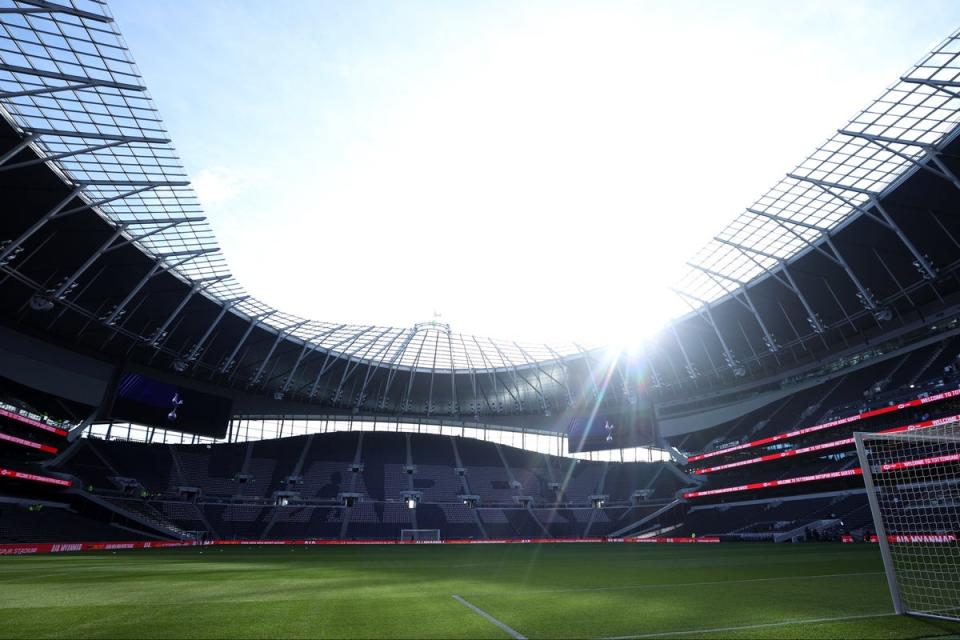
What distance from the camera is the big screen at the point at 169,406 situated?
52188mm

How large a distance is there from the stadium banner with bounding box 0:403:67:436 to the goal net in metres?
33.5

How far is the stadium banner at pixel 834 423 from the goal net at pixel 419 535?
31.4 meters

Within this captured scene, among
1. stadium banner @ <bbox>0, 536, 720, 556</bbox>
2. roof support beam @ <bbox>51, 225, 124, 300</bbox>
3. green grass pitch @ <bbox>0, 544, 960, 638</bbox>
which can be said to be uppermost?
roof support beam @ <bbox>51, 225, 124, 300</bbox>

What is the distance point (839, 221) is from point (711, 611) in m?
41.2

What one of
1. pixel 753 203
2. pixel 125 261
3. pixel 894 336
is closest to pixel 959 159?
pixel 753 203

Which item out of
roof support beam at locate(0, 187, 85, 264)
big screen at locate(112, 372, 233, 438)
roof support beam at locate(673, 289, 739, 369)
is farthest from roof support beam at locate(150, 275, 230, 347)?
roof support beam at locate(673, 289, 739, 369)

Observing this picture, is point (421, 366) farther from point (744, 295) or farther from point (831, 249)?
point (831, 249)

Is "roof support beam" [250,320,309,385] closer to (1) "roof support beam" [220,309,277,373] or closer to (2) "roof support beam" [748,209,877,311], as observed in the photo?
(1) "roof support beam" [220,309,277,373]

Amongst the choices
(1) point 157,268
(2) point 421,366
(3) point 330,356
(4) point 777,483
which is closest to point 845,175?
(4) point 777,483

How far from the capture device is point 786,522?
44.8 metres

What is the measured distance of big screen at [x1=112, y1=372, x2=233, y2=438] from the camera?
52.2 meters

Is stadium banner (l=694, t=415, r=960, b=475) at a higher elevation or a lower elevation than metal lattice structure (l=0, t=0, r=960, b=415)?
lower

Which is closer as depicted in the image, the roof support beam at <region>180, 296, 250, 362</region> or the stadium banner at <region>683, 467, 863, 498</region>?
the stadium banner at <region>683, 467, 863, 498</region>

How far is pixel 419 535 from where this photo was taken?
56594 mm
